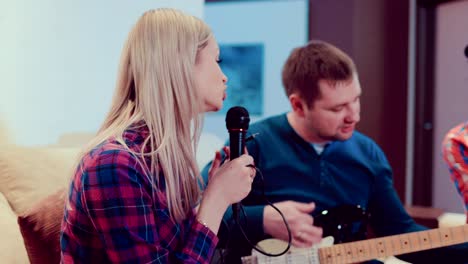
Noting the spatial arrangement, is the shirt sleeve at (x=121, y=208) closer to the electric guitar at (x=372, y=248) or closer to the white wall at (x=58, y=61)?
the electric guitar at (x=372, y=248)

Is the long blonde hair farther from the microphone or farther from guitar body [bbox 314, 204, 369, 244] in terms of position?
guitar body [bbox 314, 204, 369, 244]

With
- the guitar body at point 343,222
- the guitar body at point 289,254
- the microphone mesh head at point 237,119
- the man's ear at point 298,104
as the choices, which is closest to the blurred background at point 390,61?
the man's ear at point 298,104

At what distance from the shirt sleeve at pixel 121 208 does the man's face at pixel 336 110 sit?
0.91 meters

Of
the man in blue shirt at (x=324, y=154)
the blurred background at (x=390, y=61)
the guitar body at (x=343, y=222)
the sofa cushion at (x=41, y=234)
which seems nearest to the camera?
the sofa cushion at (x=41, y=234)

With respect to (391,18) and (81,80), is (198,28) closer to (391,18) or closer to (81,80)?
(81,80)

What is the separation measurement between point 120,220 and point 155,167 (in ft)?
0.42

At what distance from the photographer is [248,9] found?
4.77 metres

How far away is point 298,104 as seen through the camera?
205 centimetres

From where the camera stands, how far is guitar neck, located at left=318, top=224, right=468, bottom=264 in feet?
5.21

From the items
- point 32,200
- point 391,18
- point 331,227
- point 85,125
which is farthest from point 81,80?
point 391,18

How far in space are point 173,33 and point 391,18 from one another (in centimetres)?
364

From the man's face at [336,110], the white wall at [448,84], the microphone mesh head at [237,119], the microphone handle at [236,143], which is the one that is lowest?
the white wall at [448,84]

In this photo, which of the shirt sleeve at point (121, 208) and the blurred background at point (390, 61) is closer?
the shirt sleeve at point (121, 208)

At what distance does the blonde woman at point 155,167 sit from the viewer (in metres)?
1.16
